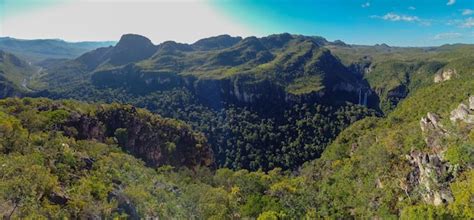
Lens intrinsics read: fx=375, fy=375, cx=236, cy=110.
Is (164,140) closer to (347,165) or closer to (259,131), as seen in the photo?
(347,165)

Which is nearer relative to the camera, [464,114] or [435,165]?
[435,165]

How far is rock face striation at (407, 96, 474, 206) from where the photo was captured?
48.4 meters

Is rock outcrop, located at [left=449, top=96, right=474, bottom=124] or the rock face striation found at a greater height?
rock outcrop, located at [left=449, top=96, right=474, bottom=124]

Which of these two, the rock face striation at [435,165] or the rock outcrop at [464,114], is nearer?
the rock face striation at [435,165]

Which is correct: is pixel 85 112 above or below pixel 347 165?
above

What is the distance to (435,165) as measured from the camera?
2051 inches

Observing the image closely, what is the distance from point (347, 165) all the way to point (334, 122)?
109m

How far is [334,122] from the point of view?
182500mm

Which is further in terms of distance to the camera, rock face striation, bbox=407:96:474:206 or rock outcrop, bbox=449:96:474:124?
rock outcrop, bbox=449:96:474:124

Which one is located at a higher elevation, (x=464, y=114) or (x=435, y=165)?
(x=464, y=114)

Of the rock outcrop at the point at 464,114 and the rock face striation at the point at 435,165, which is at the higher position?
the rock outcrop at the point at 464,114

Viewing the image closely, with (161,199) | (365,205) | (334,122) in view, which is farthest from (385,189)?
(334,122)

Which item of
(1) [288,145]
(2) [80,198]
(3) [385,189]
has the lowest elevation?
(1) [288,145]

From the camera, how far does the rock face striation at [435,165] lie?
4838 cm
